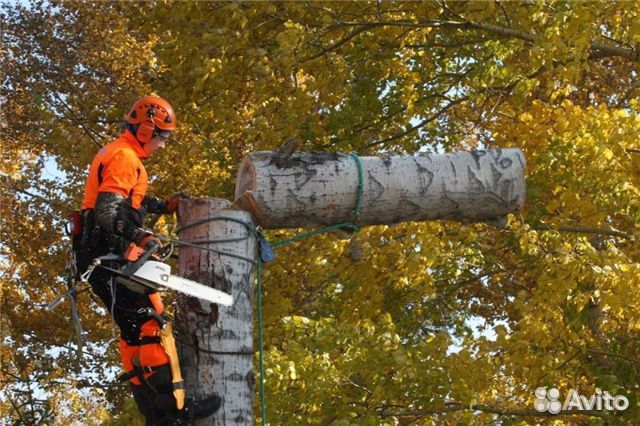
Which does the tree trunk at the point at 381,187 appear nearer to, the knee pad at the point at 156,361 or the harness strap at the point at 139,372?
the knee pad at the point at 156,361

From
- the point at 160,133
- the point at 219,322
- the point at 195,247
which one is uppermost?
the point at 160,133

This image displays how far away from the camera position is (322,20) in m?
9.94

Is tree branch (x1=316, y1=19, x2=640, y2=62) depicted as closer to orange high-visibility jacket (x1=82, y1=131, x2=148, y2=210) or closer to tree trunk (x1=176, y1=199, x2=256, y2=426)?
orange high-visibility jacket (x1=82, y1=131, x2=148, y2=210)

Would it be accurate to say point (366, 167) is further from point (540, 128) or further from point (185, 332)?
→ point (540, 128)

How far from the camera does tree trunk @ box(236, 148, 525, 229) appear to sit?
481cm

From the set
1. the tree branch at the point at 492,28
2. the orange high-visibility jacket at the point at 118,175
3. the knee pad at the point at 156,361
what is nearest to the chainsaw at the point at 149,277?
the knee pad at the point at 156,361

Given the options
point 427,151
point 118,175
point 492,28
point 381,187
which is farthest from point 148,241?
point 427,151

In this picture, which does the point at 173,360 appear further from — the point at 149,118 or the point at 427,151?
the point at 427,151

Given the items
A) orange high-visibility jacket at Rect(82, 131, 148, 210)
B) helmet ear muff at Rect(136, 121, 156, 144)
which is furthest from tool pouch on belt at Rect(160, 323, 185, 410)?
helmet ear muff at Rect(136, 121, 156, 144)

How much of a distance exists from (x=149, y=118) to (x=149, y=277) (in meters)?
1.07

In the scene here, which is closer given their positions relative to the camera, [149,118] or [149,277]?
[149,277]

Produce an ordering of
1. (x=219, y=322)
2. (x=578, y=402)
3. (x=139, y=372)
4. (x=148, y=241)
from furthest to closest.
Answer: (x=578, y=402) < (x=139, y=372) < (x=148, y=241) < (x=219, y=322)

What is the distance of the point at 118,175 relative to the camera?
4.93 metres

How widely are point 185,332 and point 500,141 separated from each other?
7.71 metres
